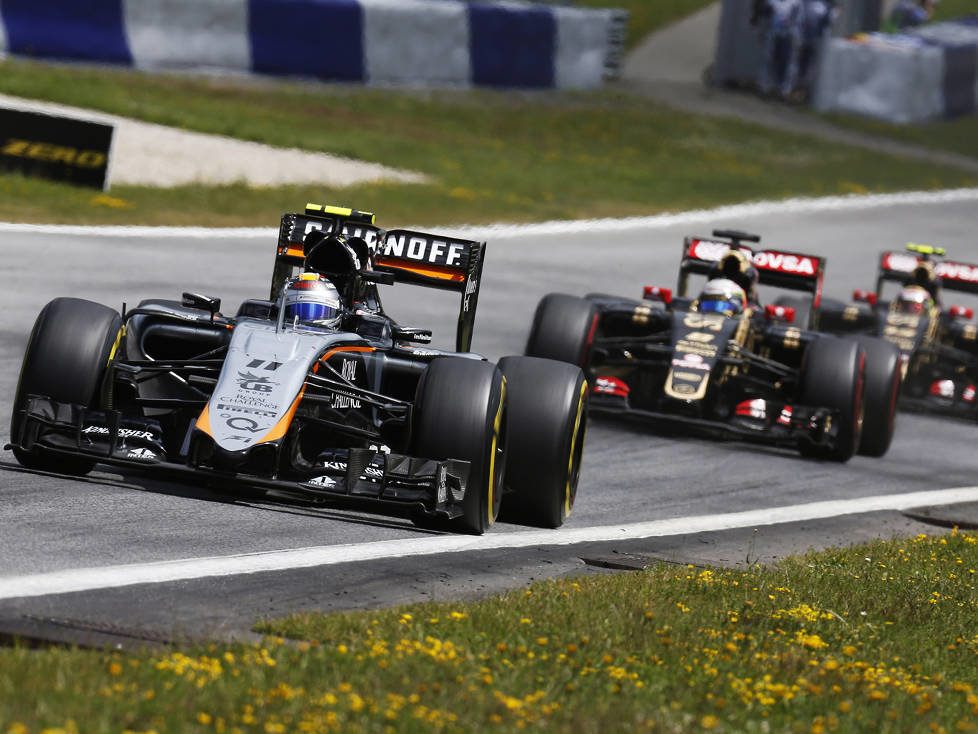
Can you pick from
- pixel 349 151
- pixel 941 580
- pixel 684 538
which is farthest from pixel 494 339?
pixel 349 151

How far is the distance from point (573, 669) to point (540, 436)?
2.72 m

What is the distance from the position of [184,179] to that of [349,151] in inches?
153

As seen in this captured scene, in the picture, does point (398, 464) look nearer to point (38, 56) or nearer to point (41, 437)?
point (41, 437)

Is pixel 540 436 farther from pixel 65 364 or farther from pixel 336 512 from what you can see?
pixel 65 364

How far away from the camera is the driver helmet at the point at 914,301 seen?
16688mm

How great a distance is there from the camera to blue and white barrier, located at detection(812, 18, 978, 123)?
111 feet

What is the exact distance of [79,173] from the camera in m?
19.5

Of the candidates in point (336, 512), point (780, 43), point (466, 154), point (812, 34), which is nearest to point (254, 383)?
point (336, 512)

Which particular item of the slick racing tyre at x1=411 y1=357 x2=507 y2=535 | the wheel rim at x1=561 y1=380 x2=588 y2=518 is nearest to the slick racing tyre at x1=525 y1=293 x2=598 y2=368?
the wheel rim at x1=561 y1=380 x2=588 y2=518

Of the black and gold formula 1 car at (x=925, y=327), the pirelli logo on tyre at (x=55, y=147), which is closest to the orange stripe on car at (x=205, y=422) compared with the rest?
the black and gold formula 1 car at (x=925, y=327)

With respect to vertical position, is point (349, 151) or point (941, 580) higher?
point (349, 151)

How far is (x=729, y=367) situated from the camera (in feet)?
41.6

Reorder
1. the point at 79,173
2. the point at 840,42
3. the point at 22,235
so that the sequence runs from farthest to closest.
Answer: the point at 840,42, the point at 79,173, the point at 22,235

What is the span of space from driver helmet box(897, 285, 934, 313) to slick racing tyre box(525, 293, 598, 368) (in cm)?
483
